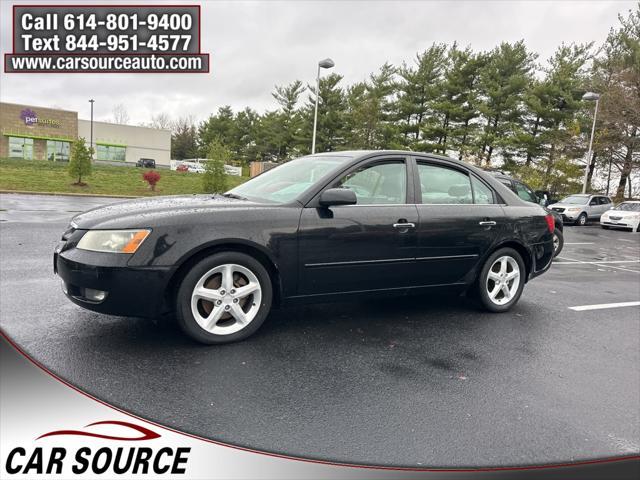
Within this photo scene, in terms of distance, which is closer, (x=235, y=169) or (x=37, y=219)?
(x=37, y=219)

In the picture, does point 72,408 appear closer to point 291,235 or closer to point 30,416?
point 30,416

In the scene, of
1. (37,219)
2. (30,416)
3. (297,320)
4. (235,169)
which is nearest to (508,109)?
(235,169)

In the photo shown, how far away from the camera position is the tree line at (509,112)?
103 ft

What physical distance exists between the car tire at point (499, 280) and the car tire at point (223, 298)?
7.68 ft

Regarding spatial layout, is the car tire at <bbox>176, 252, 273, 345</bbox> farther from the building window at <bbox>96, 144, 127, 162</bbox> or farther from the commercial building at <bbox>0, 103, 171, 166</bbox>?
the building window at <bbox>96, 144, 127, 162</bbox>

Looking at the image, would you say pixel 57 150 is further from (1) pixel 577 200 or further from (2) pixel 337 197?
(2) pixel 337 197

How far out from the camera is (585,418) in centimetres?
284

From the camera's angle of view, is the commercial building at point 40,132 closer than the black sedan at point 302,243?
No

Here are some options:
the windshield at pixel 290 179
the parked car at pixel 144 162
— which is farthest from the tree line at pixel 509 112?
the windshield at pixel 290 179

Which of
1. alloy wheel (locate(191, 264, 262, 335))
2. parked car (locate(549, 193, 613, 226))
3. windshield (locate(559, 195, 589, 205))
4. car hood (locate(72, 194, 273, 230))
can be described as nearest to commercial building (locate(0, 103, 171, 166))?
parked car (locate(549, 193, 613, 226))

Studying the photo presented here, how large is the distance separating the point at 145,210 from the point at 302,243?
3.89ft

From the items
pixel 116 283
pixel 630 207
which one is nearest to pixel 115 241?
pixel 116 283

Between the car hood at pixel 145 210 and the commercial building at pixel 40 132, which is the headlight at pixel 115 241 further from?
the commercial building at pixel 40 132

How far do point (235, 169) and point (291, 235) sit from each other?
51.3 m
